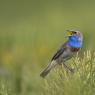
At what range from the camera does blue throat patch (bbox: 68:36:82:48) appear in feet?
27.7

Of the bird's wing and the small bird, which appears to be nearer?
the small bird

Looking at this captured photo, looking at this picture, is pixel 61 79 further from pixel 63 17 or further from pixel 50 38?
pixel 63 17

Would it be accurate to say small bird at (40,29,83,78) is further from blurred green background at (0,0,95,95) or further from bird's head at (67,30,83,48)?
blurred green background at (0,0,95,95)

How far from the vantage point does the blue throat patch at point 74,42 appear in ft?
27.7

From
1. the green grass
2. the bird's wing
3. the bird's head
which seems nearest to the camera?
the green grass

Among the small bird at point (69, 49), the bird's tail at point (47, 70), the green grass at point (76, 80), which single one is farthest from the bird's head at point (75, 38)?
the green grass at point (76, 80)

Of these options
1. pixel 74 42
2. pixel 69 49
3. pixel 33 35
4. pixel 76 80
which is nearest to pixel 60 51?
pixel 69 49

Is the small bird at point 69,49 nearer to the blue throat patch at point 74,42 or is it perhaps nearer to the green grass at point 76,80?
the blue throat patch at point 74,42

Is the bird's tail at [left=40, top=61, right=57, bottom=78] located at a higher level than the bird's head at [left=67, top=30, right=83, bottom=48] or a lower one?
lower

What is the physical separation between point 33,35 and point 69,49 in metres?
6.68

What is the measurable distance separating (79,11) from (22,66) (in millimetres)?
7744

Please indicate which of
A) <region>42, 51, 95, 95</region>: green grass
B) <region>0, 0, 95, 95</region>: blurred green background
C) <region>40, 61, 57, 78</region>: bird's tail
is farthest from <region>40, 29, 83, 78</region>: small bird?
<region>42, 51, 95, 95</region>: green grass

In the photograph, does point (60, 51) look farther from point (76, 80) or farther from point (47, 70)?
point (76, 80)

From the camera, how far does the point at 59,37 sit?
15234mm
